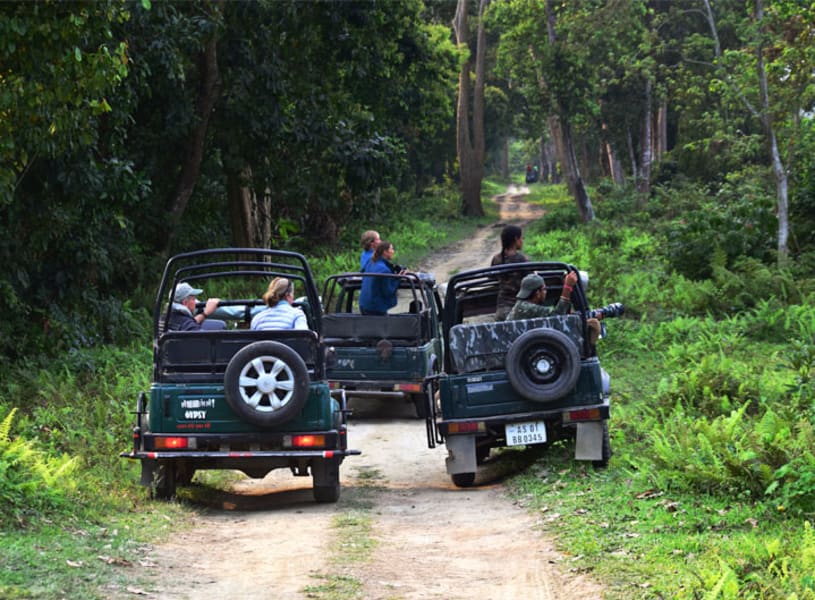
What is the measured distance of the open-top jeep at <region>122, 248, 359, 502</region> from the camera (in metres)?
9.20

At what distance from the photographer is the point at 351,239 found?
40.0m

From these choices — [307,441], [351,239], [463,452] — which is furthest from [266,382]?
[351,239]

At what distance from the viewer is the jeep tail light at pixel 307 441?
9.45 m

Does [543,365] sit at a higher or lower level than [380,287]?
lower

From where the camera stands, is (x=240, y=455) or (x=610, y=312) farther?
(x=610, y=312)

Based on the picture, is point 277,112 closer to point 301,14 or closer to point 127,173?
point 301,14

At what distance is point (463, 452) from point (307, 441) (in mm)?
1687

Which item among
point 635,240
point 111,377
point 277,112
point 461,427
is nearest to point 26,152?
point 111,377

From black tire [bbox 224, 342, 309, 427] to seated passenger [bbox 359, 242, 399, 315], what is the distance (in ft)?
18.5

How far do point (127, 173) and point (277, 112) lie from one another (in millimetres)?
5943

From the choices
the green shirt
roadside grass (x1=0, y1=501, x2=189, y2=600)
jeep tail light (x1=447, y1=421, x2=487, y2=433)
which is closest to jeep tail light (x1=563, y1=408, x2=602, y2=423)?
jeep tail light (x1=447, y1=421, x2=487, y2=433)

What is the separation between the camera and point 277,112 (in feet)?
76.6

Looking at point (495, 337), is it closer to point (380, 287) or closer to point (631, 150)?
point (380, 287)

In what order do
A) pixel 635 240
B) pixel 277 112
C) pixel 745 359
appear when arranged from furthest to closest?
1. pixel 635 240
2. pixel 277 112
3. pixel 745 359
